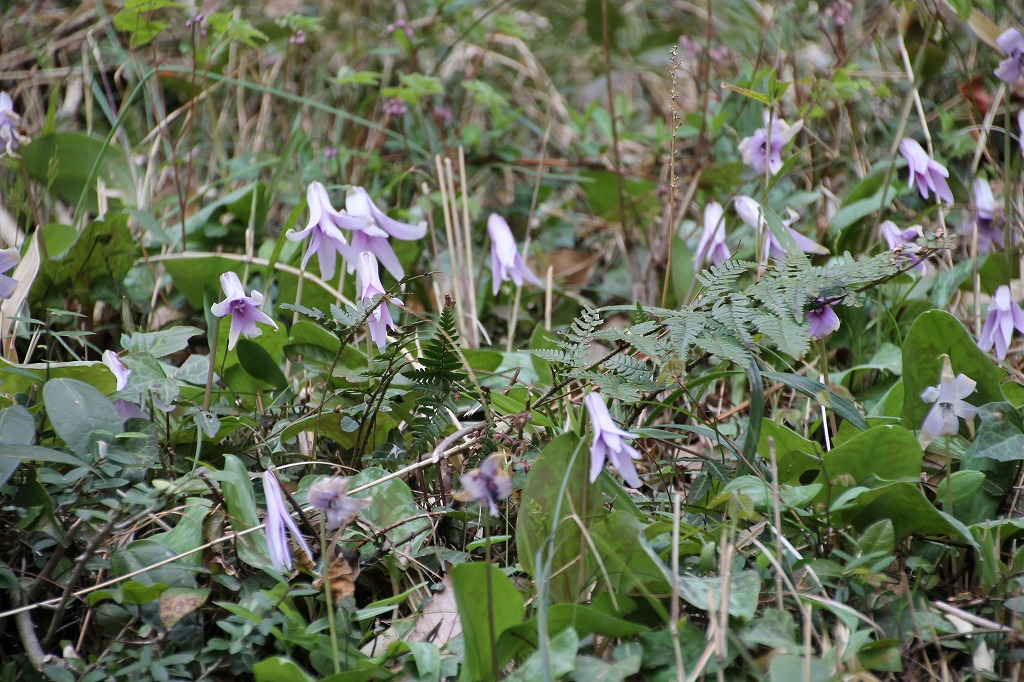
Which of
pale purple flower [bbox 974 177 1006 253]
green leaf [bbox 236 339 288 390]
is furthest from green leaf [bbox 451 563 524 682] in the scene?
pale purple flower [bbox 974 177 1006 253]

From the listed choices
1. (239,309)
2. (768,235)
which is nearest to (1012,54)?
(768,235)

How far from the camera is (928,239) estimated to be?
1.41 meters

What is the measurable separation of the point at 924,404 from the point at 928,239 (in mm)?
295

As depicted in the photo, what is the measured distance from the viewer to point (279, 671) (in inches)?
41.6

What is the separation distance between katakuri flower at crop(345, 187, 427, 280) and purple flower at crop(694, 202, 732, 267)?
2.28ft

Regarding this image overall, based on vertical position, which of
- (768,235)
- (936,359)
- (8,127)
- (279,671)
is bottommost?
(279,671)

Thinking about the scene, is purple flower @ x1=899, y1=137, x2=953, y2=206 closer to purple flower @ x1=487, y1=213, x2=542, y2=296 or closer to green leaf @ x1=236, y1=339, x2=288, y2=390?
purple flower @ x1=487, y1=213, x2=542, y2=296

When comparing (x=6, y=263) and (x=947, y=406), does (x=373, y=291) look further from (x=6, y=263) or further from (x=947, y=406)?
(x=947, y=406)

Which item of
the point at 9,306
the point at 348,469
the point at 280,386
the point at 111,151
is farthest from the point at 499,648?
Result: the point at 111,151

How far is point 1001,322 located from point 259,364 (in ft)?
4.44

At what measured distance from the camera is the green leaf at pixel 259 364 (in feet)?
4.99

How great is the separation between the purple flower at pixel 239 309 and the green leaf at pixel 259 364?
0.03 m

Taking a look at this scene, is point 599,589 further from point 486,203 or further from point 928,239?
point 486,203

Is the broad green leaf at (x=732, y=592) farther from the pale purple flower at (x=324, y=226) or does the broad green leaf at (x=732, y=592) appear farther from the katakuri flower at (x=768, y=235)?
the pale purple flower at (x=324, y=226)
